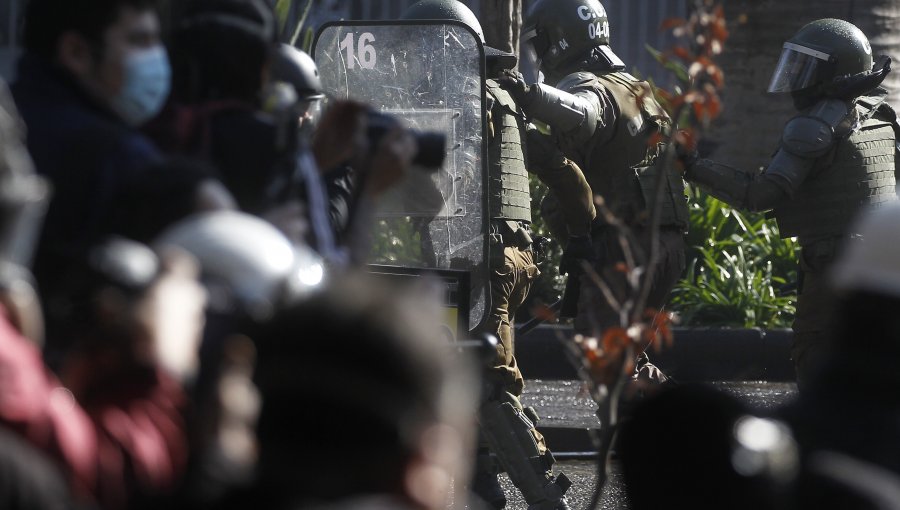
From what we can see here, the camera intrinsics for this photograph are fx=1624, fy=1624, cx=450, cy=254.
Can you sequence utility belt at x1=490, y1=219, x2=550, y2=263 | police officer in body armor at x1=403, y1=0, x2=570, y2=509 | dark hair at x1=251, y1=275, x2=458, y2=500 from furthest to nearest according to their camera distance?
utility belt at x1=490, y1=219, x2=550, y2=263
police officer in body armor at x1=403, y1=0, x2=570, y2=509
dark hair at x1=251, y1=275, x2=458, y2=500

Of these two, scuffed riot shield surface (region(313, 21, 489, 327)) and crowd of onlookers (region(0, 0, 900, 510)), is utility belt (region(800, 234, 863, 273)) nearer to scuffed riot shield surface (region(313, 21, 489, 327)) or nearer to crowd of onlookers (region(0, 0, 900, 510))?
scuffed riot shield surface (region(313, 21, 489, 327))

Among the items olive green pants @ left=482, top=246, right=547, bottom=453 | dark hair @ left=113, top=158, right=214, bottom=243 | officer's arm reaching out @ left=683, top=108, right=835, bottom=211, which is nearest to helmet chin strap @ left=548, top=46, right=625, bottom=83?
officer's arm reaching out @ left=683, top=108, right=835, bottom=211

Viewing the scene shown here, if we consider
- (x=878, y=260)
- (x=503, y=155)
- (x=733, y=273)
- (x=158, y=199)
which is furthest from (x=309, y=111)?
(x=733, y=273)

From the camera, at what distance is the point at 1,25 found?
14023 millimetres

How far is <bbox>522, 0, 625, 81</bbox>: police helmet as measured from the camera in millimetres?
6922

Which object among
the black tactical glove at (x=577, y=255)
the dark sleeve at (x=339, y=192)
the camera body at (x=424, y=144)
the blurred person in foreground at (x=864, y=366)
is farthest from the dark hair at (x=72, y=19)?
the black tactical glove at (x=577, y=255)

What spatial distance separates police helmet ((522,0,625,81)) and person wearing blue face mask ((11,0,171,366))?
4232mm

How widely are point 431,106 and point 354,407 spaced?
437cm

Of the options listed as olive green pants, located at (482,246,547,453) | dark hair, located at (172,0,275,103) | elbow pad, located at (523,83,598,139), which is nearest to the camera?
dark hair, located at (172,0,275,103)

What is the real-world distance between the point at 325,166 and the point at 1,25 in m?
11.6

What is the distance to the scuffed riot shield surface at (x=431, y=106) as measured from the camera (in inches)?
229

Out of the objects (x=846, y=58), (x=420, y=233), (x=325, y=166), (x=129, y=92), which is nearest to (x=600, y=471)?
(x=325, y=166)

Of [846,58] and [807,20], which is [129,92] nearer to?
[846,58]

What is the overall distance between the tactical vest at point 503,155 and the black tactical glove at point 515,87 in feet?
0.08
